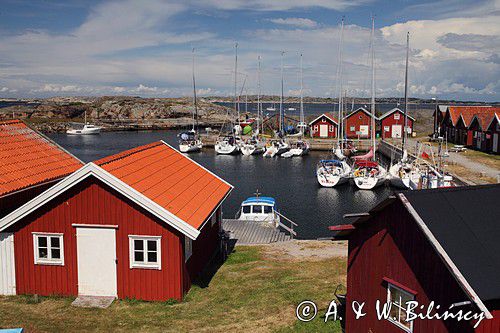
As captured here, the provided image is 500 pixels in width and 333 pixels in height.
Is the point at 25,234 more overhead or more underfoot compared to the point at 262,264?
more overhead

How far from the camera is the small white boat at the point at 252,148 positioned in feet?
268

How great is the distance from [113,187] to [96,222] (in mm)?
1432

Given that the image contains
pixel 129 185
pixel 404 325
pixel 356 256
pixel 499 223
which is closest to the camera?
pixel 499 223

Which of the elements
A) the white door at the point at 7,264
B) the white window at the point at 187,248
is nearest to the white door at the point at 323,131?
the white window at the point at 187,248

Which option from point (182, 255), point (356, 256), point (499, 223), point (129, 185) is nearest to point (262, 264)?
point (182, 255)

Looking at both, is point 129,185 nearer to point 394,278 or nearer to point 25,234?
point 25,234

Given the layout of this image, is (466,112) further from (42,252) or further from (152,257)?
(42,252)

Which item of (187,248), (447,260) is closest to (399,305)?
(447,260)

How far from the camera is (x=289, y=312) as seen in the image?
49.6ft

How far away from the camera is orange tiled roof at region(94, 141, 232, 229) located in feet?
56.0

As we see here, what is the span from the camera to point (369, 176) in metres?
52.8

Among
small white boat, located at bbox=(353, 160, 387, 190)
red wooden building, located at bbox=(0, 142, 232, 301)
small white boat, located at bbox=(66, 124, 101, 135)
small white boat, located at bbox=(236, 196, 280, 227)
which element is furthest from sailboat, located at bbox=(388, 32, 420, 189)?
small white boat, located at bbox=(66, 124, 101, 135)

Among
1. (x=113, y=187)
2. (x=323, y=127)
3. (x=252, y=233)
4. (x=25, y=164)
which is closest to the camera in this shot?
(x=113, y=187)

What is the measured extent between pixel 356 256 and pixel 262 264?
8.59 metres
